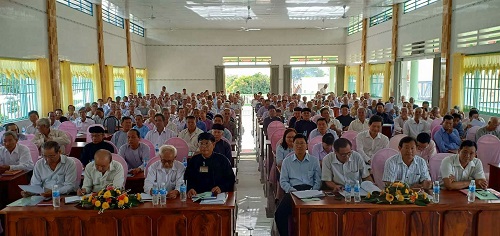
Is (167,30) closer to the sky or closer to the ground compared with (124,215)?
closer to the sky

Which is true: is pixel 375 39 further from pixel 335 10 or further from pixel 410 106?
pixel 410 106

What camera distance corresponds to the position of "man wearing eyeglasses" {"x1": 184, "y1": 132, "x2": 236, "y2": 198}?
4.61m

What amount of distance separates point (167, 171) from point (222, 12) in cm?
1216

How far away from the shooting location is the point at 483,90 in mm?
10031

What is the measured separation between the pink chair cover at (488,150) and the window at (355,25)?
11767mm

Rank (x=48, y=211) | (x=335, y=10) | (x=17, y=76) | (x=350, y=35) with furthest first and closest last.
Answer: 1. (x=350, y=35)
2. (x=335, y=10)
3. (x=17, y=76)
4. (x=48, y=211)

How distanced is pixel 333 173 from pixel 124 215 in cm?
236

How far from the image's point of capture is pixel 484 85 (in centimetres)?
997

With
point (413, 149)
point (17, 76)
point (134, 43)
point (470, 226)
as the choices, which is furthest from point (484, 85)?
point (134, 43)

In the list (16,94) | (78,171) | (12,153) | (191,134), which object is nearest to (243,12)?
(16,94)

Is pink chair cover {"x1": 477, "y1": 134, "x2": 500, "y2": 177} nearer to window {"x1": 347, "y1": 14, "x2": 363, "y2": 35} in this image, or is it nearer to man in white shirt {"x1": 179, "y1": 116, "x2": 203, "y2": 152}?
man in white shirt {"x1": 179, "y1": 116, "x2": 203, "y2": 152}

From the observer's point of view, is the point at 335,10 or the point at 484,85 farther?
the point at 335,10

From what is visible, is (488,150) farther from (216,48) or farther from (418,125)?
(216,48)

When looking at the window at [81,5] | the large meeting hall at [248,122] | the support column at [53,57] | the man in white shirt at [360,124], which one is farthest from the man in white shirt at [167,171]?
the window at [81,5]
